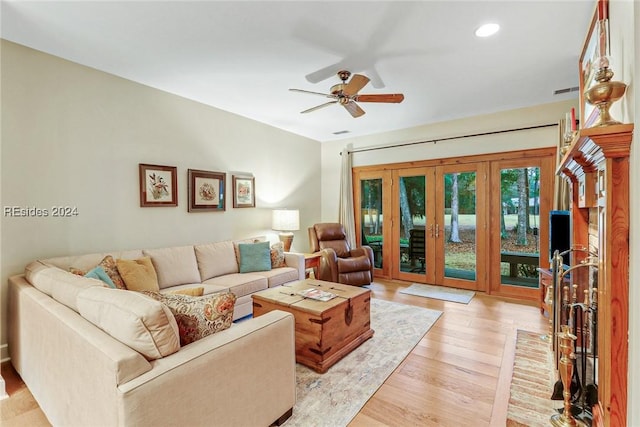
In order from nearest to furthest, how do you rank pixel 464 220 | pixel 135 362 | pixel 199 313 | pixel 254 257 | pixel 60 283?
pixel 135 362
pixel 199 313
pixel 60 283
pixel 254 257
pixel 464 220

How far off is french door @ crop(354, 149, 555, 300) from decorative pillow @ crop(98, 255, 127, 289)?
4.21m

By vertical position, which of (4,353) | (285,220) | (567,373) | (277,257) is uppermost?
(285,220)

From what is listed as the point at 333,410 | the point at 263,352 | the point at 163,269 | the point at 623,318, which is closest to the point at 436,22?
the point at 623,318

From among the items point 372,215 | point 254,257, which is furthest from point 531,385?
point 372,215

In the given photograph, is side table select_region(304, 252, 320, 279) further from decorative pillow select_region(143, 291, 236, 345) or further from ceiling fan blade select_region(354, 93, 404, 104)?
decorative pillow select_region(143, 291, 236, 345)

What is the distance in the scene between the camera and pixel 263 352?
1584 mm

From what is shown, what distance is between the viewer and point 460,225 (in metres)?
4.71

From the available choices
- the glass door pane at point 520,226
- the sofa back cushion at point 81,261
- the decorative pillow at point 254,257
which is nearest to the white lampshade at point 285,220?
the decorative pillow at point 254,257

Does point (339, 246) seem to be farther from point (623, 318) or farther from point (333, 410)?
point (623, 318)

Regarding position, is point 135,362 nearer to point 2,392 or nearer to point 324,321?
point 324,321

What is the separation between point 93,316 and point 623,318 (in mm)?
2464

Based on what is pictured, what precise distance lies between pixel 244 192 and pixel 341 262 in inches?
74.1

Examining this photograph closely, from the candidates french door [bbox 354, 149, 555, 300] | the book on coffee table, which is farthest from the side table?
the book on coffee table

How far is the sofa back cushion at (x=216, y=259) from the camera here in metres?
3.56
